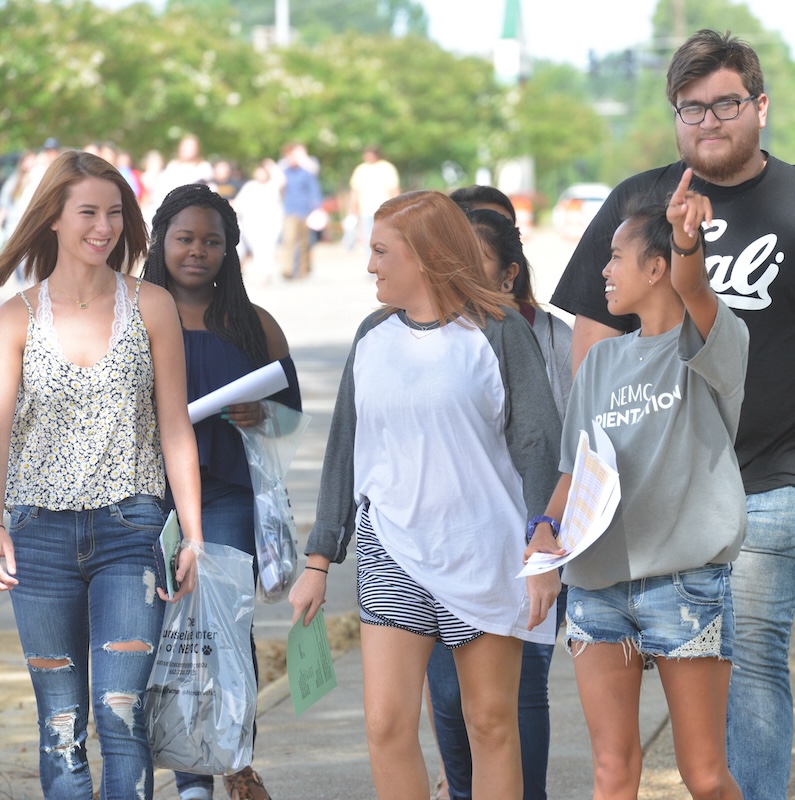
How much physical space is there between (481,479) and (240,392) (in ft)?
3.33

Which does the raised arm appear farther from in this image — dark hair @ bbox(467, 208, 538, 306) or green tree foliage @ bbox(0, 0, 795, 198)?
green tree foliage @ bbox(0, 0, 795, 198)

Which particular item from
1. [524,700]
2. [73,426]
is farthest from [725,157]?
[73,426]

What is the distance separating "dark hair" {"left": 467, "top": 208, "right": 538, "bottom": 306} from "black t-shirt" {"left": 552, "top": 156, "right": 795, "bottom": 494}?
0.66 metres

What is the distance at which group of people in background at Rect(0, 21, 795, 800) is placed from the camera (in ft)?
11.6

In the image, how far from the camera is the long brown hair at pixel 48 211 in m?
4.07

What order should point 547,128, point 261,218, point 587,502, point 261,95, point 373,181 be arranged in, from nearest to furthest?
point 587,502, point 261,218, point 373,181, point 261,95, point 547,128

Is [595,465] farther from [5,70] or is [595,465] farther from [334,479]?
[5,70]

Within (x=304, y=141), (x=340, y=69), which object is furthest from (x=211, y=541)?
(x=340, y=69)

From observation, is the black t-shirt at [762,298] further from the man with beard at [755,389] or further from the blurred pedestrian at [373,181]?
the blurred pedestrian at [373,181]

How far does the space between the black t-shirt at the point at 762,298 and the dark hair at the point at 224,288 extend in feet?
4.60

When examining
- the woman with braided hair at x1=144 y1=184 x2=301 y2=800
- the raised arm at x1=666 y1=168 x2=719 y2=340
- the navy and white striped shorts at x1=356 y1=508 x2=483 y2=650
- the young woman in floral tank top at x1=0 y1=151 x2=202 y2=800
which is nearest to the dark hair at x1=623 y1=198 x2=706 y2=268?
the raised arm at x1=666 y1=168 x2=719 y2=340

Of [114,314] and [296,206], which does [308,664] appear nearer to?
[114,314]

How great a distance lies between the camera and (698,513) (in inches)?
138

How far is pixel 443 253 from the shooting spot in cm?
392
